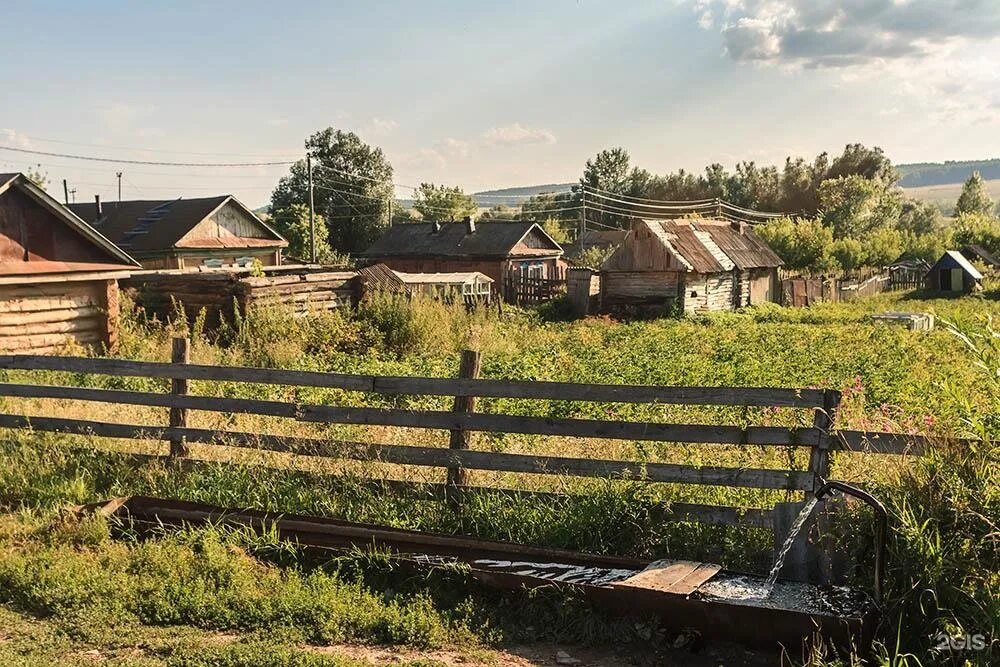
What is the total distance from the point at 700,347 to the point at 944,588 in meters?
18.4

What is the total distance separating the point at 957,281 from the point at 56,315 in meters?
45.2

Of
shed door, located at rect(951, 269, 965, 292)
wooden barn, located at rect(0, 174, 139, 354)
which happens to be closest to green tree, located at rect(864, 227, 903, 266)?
shed door, located at rect(951, 269, 965, 292)

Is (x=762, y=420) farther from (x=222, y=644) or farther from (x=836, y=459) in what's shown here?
(x=222, y=644)

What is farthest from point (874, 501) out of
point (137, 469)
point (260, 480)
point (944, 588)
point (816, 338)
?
point (816, 338)

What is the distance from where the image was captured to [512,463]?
7121 millimetres

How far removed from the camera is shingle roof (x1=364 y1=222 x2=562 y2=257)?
45.0m

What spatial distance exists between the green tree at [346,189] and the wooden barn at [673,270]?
34323 millimetres

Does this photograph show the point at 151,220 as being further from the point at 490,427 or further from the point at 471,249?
the point at 490,427

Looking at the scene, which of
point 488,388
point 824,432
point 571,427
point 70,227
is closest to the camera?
point 824,432

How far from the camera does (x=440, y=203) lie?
82.3 meters

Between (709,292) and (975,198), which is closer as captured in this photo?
(709,292)

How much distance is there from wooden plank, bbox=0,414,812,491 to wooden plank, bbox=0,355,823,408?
52 centimetres

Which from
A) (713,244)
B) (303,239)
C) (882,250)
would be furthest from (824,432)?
(882,250)

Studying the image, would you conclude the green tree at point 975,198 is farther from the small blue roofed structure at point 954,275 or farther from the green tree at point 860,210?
the small blue roofed structure at point 954,275
